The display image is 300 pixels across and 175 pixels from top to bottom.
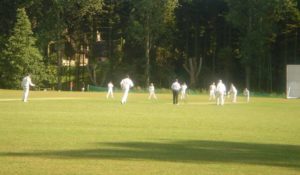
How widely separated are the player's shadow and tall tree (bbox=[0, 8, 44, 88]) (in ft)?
203

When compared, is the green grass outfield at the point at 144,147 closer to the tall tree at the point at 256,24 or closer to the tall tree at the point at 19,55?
the tall tree at the point at 19,55

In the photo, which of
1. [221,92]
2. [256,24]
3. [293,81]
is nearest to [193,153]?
[221,92]

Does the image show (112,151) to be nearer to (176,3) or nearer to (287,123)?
(287,123)

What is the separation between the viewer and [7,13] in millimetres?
83688

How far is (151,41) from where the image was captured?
87250 millimetres

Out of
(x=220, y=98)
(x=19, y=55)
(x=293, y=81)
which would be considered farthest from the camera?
(x=19, y=55)

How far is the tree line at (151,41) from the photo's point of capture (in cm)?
7950

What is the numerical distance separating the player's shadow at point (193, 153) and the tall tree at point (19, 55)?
203 feet

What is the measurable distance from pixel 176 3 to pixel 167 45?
639cm

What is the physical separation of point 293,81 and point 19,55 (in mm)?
32702

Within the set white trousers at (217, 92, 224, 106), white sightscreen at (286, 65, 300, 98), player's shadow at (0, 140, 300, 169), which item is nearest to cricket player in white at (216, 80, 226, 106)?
white trousers at (217, 92, 224, 106)

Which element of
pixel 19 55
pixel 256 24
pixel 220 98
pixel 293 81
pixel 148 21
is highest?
pixel 148 21

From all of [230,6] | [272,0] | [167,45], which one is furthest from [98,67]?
[272,0]

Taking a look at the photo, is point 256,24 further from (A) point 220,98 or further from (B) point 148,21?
(A) point 220,98
